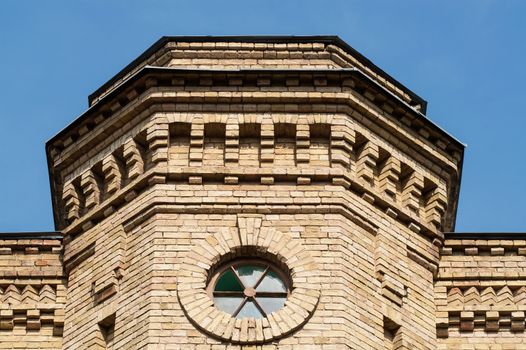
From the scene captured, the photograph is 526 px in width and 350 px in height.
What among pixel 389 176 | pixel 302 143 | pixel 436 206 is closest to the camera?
pixel 302 143

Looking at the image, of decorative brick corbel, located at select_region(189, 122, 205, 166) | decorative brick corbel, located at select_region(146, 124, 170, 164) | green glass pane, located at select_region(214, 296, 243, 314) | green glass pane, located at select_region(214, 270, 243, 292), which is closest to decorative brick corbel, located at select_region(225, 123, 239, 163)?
decorative brick corbel, located at select_region(189, 122, 205, 166)

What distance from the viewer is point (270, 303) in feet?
82.9

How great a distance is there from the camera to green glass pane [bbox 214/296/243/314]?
82.7 ft

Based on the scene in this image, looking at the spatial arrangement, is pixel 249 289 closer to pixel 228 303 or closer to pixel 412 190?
pixel 228 303

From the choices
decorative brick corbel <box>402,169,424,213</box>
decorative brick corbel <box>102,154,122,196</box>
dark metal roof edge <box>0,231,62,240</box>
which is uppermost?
decorative brick corbel <box>102,154,122,196</box>

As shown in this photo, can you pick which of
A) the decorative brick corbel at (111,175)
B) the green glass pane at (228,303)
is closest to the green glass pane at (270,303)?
the green glass pane at (228,303)

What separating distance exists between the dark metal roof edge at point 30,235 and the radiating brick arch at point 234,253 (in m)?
3.03

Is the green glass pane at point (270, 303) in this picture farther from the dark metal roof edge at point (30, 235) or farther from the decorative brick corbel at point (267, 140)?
the dark metal roof edge at point (30, 235)

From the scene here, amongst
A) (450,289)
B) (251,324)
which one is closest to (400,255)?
(450,289)

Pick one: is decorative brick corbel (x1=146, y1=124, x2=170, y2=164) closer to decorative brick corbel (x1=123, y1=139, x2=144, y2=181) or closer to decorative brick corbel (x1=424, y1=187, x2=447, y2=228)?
decorative brick corbel (x1=123, y1=139, x2=144, y2=181)

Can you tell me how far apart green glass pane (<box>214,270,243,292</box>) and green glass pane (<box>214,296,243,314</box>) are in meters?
0.14

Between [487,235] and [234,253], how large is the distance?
14.2 ft

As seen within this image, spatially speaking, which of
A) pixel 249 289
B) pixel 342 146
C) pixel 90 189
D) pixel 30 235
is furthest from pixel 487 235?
pixel 30 235

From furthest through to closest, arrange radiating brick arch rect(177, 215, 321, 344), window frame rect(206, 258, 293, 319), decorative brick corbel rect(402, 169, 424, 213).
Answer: decorative brick corbel rect(402, 169, 424, 213)
window frame rect(206, 258, 293, 319)
radiating brick arch rect(177, 215, 321, 344)
